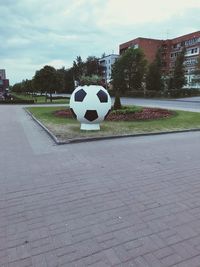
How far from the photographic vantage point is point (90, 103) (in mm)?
8562

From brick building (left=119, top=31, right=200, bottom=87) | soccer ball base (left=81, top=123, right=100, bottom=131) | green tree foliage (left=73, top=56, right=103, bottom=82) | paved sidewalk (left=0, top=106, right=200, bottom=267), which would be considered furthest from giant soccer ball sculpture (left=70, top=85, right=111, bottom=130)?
green tree foliage (left=73, top=56, right=103, bottom=82)

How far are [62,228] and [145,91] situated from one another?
4787 centimetres

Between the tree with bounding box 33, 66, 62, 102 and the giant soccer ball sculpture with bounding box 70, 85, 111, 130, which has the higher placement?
the tree with bounding box 33, 66, 62, 102

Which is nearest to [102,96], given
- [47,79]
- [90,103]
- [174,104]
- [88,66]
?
[90,103]

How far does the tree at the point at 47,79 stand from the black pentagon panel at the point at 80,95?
2340 cm

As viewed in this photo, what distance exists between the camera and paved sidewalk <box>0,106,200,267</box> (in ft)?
8.38

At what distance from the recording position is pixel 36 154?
6367mm

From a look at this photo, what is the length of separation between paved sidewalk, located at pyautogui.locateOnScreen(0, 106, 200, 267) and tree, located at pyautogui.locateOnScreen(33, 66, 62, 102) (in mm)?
25755

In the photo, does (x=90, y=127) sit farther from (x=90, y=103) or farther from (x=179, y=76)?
(x=179, y=76)

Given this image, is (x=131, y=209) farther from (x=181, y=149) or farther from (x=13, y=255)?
(x=181, y=149)

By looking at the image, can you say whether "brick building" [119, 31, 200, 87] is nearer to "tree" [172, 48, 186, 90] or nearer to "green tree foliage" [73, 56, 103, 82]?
"green tree foliage" [73, 56, 103, 82]

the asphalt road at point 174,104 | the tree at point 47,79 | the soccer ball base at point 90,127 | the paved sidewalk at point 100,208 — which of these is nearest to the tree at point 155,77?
the asphalt road at point 174,104

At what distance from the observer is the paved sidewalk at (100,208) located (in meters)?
2.55

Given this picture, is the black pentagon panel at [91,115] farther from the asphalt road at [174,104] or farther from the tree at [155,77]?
the tree at [155,77]
